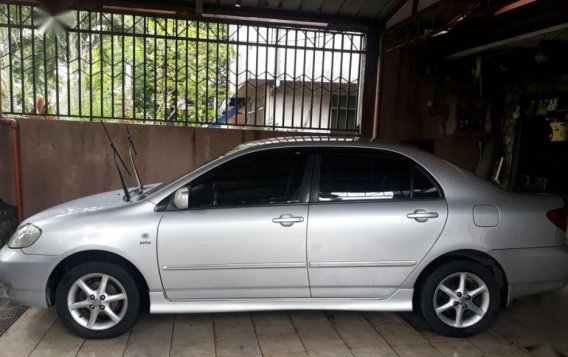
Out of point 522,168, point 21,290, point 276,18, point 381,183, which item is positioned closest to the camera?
point 21,290

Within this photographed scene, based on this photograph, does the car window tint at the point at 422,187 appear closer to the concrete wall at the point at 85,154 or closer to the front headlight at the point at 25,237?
the front headlight at the point at 25,237

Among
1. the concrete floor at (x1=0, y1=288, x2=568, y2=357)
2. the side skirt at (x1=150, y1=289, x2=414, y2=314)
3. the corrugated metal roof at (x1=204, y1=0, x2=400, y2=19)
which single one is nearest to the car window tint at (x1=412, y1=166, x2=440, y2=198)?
the side skirt at (x1=150, y1=289, x2=414, y2=314)

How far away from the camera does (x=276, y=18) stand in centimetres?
609

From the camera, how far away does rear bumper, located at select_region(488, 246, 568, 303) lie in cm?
347

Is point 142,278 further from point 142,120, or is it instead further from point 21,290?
point 142,120

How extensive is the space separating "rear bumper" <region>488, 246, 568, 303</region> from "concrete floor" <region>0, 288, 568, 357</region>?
0.43 metres

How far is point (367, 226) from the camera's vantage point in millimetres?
3371

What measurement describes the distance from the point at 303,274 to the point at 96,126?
423cm

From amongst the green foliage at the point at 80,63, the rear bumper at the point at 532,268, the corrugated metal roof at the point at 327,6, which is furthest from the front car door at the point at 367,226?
the green foliage at the point at 80,63

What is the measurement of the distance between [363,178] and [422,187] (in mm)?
479

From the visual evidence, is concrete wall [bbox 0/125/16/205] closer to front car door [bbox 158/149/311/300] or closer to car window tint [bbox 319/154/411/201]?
front car door [bbox 158/149/311/300]

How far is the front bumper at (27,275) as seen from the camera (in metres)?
3.22

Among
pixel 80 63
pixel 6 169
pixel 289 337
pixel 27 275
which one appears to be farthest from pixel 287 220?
pixel 6 169

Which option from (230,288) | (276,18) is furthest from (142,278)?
(276,18)
